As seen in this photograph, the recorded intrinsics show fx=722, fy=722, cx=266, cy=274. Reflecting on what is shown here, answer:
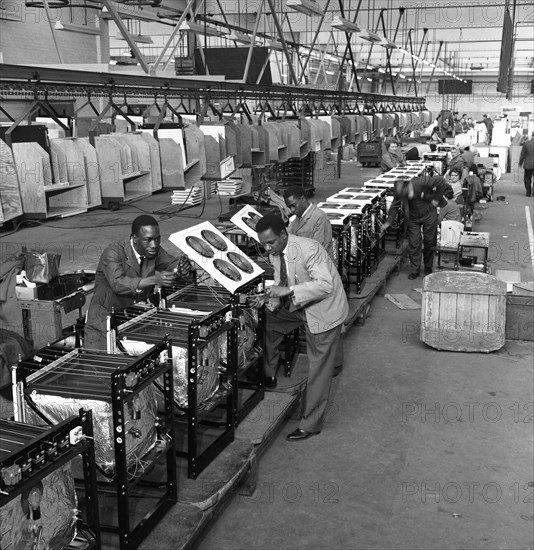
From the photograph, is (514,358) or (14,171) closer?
(14,171)

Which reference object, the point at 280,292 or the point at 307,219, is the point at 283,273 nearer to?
the point at 280,292

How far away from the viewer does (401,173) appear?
47.5 ft

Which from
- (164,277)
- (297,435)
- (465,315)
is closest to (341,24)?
(465,315)

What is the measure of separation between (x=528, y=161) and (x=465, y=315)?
539 inches

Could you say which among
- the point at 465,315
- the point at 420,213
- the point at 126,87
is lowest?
the point at 465,315

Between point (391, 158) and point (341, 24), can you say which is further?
point (391, 158)

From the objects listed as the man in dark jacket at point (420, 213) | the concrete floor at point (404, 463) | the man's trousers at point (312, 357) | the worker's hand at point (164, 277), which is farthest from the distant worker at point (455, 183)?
the worker's hand at point (164, 277)

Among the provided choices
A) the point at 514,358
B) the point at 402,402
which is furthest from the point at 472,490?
the point at 514,358

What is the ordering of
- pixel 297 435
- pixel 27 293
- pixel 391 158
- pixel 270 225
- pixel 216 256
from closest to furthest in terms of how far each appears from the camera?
1. pixel 270 225
2. pixel 216 256
3. pixel 297 435
4. pixel 27 293
5. pixel 391 158

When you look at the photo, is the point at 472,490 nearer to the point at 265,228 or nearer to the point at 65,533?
the point at 265,228

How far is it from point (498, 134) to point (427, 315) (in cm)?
2340

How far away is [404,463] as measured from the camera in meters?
5.51

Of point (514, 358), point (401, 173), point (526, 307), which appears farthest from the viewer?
point (401, 173)

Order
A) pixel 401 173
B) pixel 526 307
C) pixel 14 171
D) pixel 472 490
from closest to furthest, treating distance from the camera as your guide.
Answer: pixel 14 171
pixel 472 490
pixel 526 307
pixel 401 173
